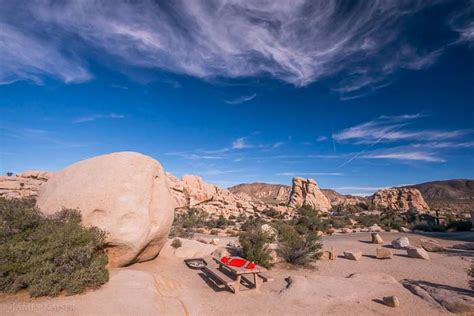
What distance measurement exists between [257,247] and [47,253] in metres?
6.74

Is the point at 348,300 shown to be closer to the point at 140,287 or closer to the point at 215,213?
the point at 140,287

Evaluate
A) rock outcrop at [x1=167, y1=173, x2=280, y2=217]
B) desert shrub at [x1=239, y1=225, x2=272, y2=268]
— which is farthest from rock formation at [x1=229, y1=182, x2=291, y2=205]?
desert shrub at [x1=239, y1=225, x2=272, y2=268]

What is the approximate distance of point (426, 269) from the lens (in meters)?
9.71

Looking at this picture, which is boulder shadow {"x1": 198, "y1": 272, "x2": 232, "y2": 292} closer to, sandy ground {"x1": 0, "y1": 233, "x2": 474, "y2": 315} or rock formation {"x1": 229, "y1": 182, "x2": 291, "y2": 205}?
sandy ground {"x1": 0, "y1": 233, "x2": 474, "y2": 315}

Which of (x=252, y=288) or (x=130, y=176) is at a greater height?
(x=130, y=176)

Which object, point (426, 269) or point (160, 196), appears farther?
point (426, 269)

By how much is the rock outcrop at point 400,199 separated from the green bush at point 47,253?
2227 inches

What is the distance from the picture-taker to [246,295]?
6902mm

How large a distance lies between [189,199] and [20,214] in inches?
1262

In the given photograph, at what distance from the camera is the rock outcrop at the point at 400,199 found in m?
56.6

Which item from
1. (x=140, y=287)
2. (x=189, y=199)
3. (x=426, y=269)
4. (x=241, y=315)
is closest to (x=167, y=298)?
(x=140, y=287)

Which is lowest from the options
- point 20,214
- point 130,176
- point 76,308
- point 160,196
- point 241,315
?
point 241,315

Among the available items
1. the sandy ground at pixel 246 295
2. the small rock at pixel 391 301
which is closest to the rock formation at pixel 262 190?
the sandy ground at pixel 246 295

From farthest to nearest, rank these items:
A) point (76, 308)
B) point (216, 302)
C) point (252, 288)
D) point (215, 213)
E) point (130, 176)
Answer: point (215, 213)
point (130, 176)
point (252, 288)
point (216, 302)
point (76, 308)
